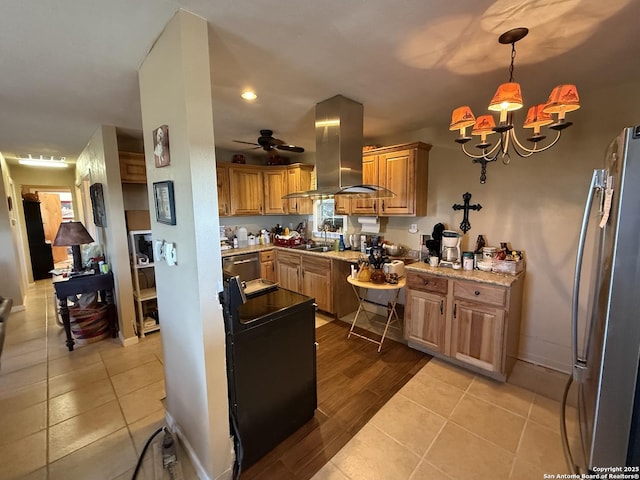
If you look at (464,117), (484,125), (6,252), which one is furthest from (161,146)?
(6,252)

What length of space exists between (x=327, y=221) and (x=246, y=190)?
1396 mm

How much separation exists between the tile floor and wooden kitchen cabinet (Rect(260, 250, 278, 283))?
6.08ft

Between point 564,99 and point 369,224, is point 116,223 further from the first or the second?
point 564,99

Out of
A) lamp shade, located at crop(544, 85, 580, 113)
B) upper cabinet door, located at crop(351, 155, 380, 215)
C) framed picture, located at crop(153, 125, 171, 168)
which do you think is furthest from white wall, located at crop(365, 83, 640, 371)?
framed picture, located at crop(153, 125, 171, 168)

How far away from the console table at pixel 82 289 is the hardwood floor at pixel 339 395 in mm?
2565

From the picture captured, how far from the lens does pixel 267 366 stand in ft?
5.45

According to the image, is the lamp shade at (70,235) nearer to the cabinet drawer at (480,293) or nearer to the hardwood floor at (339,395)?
the hardwood floor at (339,395)

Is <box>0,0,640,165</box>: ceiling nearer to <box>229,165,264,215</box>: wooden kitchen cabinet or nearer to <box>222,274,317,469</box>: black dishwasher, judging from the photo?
<box>222,274,317,469</box>: black dishwasher

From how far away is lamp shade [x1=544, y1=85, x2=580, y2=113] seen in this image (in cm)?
138

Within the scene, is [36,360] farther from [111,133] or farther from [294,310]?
[294,310]

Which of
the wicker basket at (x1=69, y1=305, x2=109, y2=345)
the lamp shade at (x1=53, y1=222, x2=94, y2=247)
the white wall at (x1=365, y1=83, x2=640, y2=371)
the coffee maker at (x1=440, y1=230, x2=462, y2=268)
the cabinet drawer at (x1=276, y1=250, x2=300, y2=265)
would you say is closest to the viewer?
the white wall at (x1=365, y1=83, x2=640, y2=371)

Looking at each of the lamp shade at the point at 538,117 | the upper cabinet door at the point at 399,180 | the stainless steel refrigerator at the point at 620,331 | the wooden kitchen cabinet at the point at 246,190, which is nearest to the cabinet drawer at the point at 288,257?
the wooden kitchen cabinet at the point at 246,190

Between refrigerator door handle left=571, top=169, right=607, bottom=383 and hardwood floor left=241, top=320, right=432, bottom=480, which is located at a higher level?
refrigerator door handle left=571, top=169, right=607, bottom=383

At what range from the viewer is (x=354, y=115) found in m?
2.38
